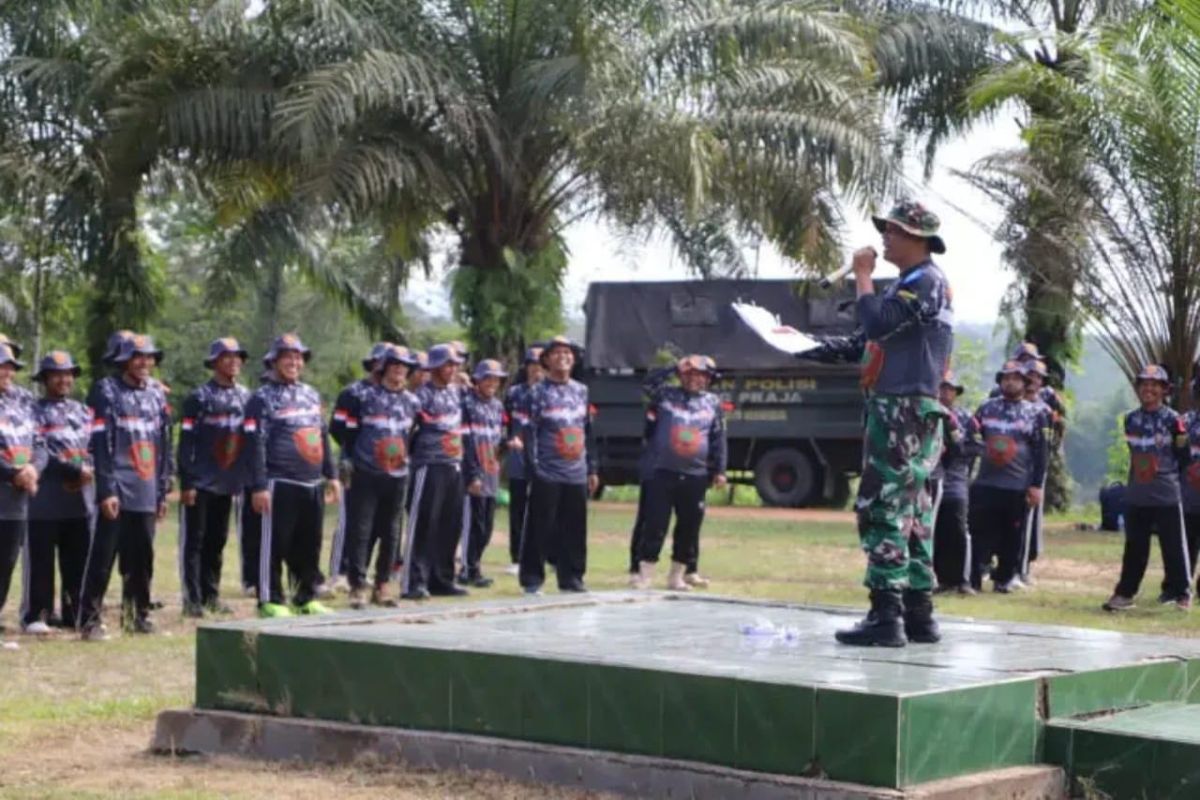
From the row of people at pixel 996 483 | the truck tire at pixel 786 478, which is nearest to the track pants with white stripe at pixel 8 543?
the row of people at pixel 996 483

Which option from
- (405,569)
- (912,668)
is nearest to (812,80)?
(405,569)

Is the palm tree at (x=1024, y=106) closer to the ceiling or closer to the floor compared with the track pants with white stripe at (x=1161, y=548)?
closer to the ceiling

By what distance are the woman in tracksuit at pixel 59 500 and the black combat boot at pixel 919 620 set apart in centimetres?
600

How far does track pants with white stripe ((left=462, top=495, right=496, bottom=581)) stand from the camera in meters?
16.6

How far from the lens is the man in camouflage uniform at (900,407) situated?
8367 mm

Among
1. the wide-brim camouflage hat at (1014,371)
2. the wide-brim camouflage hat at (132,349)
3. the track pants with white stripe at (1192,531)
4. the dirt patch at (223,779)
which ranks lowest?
the dirt patch at (223,779)

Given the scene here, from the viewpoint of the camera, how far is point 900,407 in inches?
331

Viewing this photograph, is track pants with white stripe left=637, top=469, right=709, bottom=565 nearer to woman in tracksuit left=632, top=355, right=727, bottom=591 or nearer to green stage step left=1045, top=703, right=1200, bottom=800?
woman in tracksuit left=632, top=355, right=727, bottom=591

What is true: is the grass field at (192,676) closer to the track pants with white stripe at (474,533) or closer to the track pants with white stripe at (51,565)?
the track pants with white stripe at (474,533)

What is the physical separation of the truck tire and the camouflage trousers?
22.1m

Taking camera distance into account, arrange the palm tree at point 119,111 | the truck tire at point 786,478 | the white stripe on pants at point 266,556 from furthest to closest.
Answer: the truck tire at point 786,478, the palm tree at point 119,111, the white stripe on pants at point 266,556

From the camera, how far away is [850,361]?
9.00m

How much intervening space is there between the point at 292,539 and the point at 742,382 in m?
17.5

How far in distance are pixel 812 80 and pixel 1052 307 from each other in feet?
16.2
